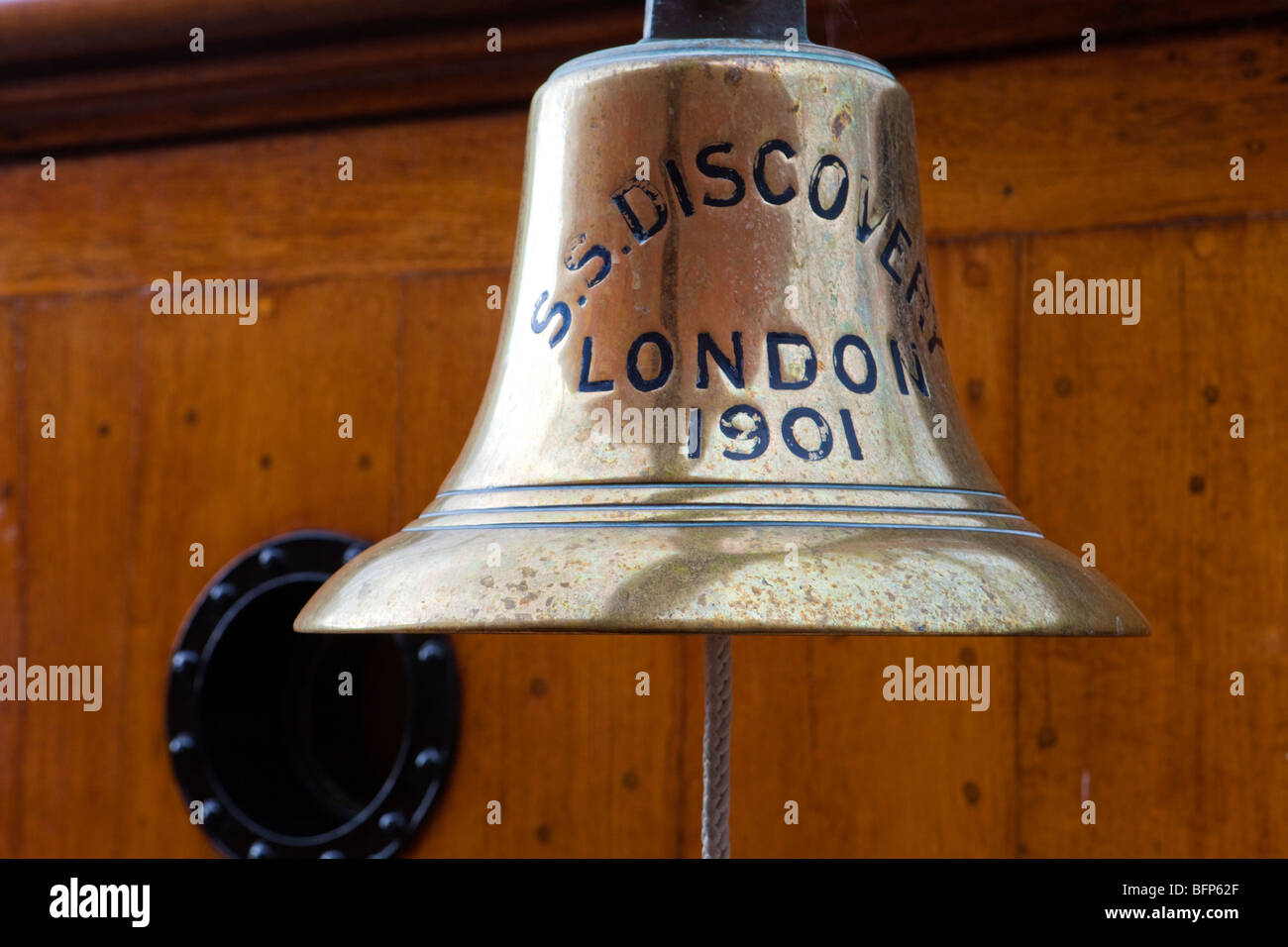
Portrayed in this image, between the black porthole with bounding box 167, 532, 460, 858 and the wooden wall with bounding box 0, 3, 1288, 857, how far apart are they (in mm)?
35

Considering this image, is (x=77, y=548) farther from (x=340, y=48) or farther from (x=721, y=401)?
(x=721, y=401)

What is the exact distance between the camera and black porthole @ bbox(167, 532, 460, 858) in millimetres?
1601

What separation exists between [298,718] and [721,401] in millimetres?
1056

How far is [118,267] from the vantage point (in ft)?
5.90

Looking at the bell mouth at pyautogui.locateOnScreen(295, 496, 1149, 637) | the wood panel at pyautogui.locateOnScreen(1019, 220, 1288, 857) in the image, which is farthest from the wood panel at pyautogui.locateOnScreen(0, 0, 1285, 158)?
the bell mouth at pyautogui.locateOnScreen(295, 496, 1149, 637)

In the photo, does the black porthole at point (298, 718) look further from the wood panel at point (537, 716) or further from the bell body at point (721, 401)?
the bell body at point (721, 401)

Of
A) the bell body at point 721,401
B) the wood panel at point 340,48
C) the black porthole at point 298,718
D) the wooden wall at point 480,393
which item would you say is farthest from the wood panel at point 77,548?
the bell body at point 721,401

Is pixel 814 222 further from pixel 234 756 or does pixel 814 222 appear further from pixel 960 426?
pixel 234 756

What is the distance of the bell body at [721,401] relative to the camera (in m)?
0.76

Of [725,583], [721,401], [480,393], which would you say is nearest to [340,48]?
[480,393]

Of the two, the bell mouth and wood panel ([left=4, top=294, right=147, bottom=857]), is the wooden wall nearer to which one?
wood panel ([left=4, top=294, right=147, bottom=857])

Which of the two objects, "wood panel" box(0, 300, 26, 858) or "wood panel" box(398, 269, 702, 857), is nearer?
"wood panel" box(398, 269, 702, 857)

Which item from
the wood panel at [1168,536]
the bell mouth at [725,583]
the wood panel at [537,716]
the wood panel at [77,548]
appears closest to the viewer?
the bell mouth at [725,583]

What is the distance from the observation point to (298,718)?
5.80ft
